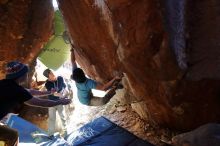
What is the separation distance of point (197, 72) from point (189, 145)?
128cm

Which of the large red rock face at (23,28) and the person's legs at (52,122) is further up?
the large red rock face at (23,28)

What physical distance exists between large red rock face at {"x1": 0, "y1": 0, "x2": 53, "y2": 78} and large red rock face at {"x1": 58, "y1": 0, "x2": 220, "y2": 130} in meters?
3.21

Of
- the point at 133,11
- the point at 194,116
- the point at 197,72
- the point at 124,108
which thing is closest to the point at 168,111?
the point at 194,116

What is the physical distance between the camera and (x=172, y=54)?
4.84 meters

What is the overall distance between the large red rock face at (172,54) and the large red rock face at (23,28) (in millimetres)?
3214

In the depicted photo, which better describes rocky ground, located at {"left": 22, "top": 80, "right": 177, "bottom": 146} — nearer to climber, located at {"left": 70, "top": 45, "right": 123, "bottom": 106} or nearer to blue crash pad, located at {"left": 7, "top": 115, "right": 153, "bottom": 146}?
blue crash pad, located at {"left": 7, "top": 115, "right": 153, "bottom": 146}

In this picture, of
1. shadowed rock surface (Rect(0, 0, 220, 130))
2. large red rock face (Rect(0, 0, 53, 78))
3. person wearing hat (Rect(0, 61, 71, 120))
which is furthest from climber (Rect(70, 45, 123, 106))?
large red rock face (Rect(0, 0, 53, 78))

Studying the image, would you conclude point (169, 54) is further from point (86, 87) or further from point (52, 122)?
point (52, 122)

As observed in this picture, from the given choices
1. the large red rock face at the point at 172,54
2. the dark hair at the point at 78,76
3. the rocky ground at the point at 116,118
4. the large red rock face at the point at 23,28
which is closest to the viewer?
the large red rock face at the point at 172,54

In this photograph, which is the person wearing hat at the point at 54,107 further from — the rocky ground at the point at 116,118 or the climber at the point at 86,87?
the climber at the point at 86,87

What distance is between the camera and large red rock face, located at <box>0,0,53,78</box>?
790 cm

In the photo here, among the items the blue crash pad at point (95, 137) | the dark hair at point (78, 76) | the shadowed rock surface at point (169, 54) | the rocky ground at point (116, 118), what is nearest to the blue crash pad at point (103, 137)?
the blue crash pad at point (95, 137)

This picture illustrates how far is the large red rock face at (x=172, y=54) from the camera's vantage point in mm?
4805

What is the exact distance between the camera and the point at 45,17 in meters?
8.61
